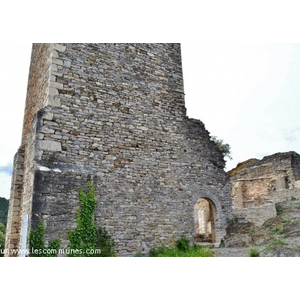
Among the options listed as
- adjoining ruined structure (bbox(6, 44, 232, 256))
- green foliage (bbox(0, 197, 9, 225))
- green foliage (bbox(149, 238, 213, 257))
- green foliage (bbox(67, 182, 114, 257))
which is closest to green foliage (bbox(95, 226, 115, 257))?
green foliage (bbox(67, 182, 114, 257))

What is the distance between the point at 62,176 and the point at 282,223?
749cm

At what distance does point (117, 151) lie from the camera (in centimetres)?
865

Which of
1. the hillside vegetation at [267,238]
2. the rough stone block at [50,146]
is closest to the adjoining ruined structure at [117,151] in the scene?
the rough stone block at [50,146]

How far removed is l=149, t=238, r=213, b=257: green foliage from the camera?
27.0 ft

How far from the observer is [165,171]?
9438 mm

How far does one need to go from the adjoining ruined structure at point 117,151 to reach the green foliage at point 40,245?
0.18 metres

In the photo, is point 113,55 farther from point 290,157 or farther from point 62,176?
point 290,157

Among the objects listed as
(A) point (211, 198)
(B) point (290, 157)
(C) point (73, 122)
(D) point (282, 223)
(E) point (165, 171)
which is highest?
(B) point (290, 157)

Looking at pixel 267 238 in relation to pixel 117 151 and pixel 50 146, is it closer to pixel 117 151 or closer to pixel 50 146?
pixel 117 151

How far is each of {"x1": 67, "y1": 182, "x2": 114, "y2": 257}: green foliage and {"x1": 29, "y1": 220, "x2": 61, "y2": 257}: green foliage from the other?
0.39 metres

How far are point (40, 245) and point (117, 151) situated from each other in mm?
3263

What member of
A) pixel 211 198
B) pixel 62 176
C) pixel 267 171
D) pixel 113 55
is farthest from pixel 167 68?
pixel 267 171

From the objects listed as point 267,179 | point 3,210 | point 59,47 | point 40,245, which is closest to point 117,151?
point 40,245

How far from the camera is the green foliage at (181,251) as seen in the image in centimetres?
822
